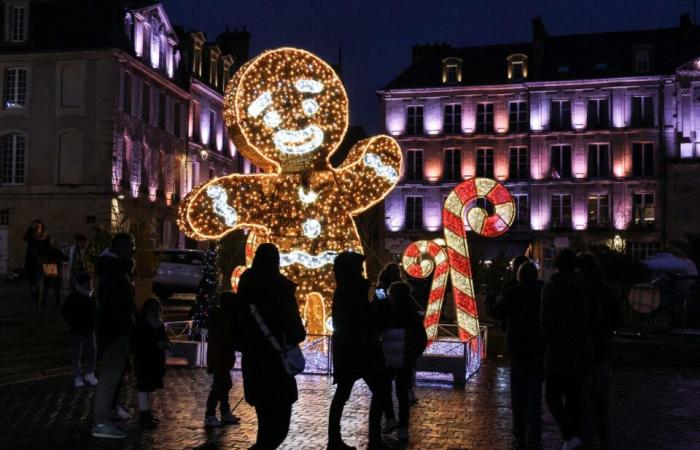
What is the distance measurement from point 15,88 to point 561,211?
27703 millimetres

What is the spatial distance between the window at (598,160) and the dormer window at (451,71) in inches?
323

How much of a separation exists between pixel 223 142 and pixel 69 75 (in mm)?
13922

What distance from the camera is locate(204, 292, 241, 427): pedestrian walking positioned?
27.9 ft

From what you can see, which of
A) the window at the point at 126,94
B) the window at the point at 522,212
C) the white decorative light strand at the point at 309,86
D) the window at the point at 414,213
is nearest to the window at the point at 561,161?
the window at the point at 522,212

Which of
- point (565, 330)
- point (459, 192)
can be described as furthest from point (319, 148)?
point (565, 330)

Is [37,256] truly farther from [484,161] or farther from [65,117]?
[484,161]

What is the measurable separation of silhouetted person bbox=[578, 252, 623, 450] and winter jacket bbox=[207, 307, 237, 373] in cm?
325

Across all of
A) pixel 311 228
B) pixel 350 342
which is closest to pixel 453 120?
pixel 311 228

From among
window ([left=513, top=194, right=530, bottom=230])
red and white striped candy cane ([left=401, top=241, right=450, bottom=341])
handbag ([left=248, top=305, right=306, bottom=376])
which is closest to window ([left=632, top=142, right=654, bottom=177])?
window ([left=513, top=194, right=530, bottom=230])

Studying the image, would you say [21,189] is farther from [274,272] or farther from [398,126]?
[274,272]

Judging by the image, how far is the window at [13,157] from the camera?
3531 cm

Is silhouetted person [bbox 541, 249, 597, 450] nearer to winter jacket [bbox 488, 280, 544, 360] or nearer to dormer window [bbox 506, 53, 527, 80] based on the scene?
winter jacket [bbox 488, 280, 544, 360]

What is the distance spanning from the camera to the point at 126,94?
36.0 meters

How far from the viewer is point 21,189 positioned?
115 ft
